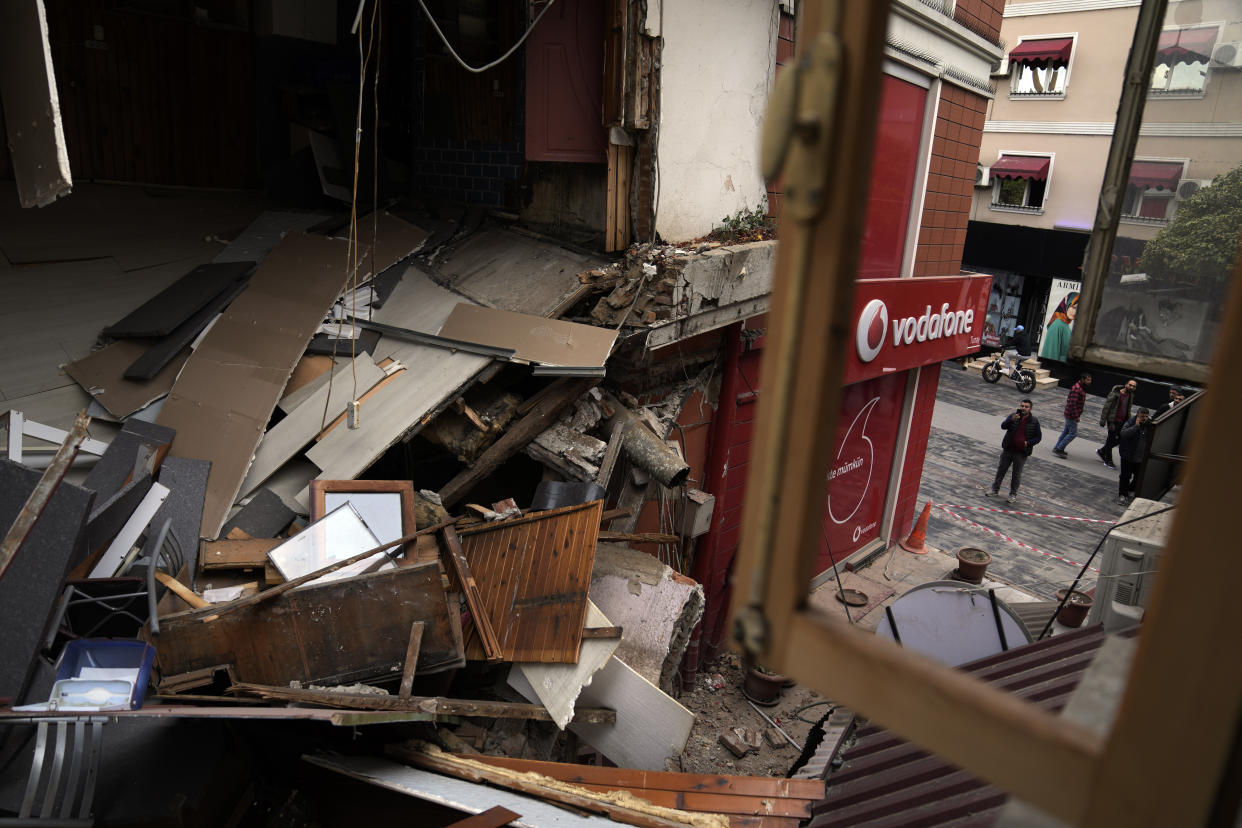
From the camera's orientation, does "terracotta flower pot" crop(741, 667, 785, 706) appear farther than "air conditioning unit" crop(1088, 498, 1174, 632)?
Yes

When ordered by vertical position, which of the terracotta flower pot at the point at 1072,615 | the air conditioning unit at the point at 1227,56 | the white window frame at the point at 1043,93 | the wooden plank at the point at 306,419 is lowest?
the terracotta flower pot at the point at 1072,615

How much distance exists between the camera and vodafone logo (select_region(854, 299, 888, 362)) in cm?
895

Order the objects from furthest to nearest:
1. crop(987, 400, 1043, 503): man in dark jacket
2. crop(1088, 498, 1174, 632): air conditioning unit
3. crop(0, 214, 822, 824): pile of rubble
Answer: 1. crop(987, 400, 1043, 503): man in dark jacket
2. crop(1088, 498, 1174, 632): air conditioning unit
3. crop(0, 214, 822, 824): pile of rubble

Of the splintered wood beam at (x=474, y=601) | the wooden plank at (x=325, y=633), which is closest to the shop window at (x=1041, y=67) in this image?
the splintered wood beam at (x=474, y=601)

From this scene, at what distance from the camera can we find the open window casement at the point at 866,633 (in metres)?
0.71

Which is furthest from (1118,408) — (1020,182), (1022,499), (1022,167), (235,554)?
(235,554)

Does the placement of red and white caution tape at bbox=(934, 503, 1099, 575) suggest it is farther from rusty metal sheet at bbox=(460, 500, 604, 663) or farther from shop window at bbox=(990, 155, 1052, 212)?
shop window at bbox=(990, 155, 1052, 212)

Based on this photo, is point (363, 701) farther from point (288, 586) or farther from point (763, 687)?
point (763, 687)

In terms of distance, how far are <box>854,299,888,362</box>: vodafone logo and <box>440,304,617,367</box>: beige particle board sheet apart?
4.15 m

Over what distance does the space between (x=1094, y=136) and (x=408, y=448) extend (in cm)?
2231

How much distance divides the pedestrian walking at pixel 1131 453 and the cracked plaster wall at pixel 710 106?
31.3ft

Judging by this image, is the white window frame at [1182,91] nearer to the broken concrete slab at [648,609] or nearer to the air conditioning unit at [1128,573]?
the air conditioning unit at [1128,573]

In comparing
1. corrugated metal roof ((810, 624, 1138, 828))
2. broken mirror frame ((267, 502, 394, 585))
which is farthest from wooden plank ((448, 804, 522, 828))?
broken mirror frame ((267, 502, 394, 585))

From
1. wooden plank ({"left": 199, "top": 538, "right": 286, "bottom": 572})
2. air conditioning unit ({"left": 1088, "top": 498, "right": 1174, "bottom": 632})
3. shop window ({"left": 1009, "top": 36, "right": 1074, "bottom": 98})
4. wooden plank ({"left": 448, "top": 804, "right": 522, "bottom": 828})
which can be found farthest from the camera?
shop window ({"left": 1009, "top": 36, "right": 1074, "bottom": 98})
